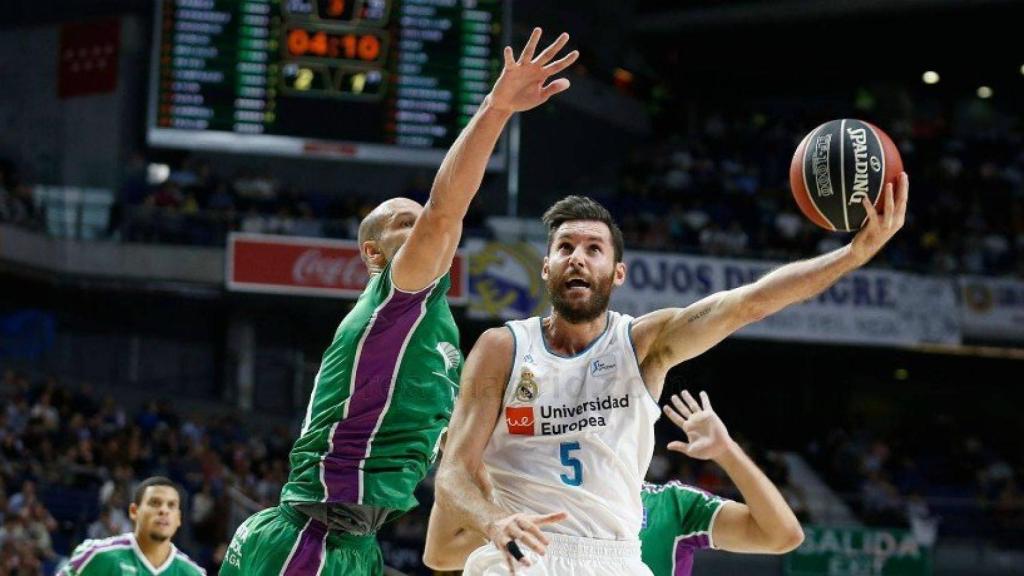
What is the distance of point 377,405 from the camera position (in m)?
5.73

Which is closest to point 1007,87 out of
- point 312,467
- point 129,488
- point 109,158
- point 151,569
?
point 109,158

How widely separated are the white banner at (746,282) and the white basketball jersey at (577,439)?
16570 mm

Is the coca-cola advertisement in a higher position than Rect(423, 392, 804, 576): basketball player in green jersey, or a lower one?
higher

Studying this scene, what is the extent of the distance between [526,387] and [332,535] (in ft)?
3.42

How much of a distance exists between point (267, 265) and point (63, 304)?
206 inches

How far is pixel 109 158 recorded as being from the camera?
25688mm

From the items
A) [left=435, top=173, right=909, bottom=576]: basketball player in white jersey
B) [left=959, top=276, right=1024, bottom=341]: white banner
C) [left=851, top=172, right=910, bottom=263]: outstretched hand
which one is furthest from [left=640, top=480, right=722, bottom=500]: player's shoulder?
[left=959, top=276, right=1024, bottom=341]: white banner

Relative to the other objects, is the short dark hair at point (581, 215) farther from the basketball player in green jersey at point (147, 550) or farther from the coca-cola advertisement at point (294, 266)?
the coca-cola advertisement at point (294, 266)

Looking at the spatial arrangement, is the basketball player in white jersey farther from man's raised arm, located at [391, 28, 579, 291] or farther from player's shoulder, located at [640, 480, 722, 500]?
player's shoulder, located at [640, 480, 722, 500]

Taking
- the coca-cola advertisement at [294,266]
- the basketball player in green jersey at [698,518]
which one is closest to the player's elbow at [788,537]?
the basketball player in green jersey at [698,518]

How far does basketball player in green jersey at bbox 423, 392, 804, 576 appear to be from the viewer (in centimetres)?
505

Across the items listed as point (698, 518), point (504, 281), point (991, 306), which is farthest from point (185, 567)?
point (991, 306)

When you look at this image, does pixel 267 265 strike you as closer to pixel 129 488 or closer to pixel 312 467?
pixel 129 488

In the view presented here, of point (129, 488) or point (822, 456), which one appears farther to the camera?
point (822, 456)
